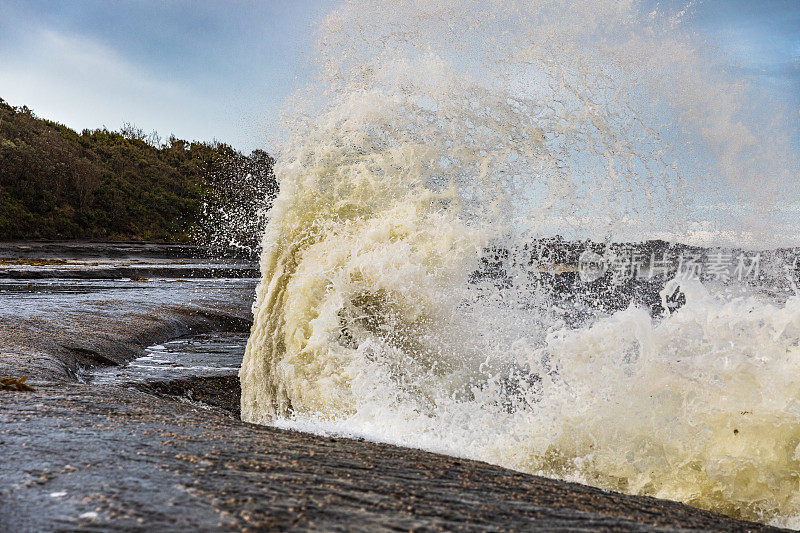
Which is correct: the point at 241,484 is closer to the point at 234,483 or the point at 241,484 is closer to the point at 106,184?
the point at 234,483

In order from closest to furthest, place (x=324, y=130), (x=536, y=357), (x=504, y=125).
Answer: (x=536, y=357), (x=504, y=125), (x=324, y=130)

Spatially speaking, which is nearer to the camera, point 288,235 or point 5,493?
point 5,493

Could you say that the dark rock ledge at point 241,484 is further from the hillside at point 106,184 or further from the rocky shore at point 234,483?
the hillside at point 106,184

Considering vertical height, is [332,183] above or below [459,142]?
below

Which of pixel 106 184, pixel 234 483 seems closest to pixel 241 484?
pixel 234 483

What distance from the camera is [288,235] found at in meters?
7.76

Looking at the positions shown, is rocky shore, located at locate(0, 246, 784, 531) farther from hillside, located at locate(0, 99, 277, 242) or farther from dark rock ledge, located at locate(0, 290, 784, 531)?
hillside, located at locate(0, 99, 277, 242)

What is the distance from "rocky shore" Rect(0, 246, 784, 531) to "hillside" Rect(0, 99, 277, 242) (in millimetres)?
30747

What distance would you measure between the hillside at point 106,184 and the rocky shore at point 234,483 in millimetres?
30747

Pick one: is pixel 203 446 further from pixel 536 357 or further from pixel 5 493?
pixel 536 357

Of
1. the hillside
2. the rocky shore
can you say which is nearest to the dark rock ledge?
the rocky shore

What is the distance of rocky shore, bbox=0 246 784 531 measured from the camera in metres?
2.28

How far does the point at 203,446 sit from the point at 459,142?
4766 millimetres

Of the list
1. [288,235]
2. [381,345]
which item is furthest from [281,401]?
[288,235]
